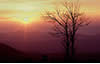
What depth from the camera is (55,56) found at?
12.3 metres

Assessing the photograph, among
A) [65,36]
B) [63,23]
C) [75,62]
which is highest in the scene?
[63,23]

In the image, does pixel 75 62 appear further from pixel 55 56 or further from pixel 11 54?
pixel 11 54

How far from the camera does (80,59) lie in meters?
12.0

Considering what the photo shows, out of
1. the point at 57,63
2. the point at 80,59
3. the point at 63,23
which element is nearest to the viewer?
the point at 57,63

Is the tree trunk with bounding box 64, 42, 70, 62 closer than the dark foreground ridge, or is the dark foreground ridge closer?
the dark foreground ridge

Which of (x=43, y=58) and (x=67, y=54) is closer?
(x=43, y=58)

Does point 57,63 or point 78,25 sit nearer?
point 57,63

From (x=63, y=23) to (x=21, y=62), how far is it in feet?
11.9

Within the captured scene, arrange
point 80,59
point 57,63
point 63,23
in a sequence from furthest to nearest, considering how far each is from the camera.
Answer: point 63,23, point 80,59, point 57,63

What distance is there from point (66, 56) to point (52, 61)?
3.46ft

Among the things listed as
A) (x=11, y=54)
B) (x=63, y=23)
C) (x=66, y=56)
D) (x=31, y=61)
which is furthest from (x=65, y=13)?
(x=11, y=54)

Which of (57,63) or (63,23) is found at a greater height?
(63,23)

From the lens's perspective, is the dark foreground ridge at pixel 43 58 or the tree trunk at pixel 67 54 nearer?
the dark foreground ridge at pixel 43 58

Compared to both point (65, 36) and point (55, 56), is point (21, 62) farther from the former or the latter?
point (65, 36)
